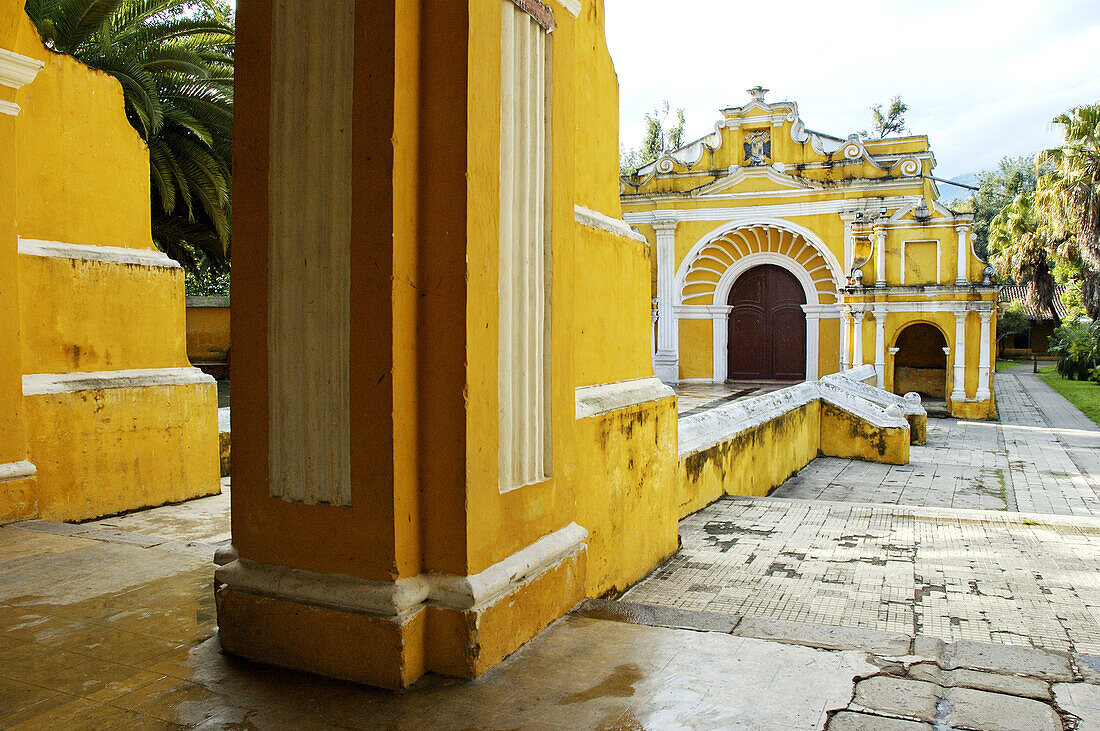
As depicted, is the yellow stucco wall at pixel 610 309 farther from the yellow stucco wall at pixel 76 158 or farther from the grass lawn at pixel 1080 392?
the grass lawn at pixel 1080 392

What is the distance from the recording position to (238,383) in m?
2.46

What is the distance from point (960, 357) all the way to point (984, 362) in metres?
0.56

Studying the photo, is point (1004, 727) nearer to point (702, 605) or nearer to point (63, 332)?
point (702, 605)

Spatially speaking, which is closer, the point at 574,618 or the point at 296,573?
the point at 296,573

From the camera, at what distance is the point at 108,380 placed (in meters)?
5.00

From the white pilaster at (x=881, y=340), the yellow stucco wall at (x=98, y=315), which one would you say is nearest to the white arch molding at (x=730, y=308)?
the white pilaster at (x=881, y=340)

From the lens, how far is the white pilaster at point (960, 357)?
1847cm

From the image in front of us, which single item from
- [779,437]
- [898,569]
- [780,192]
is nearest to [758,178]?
[780,192]

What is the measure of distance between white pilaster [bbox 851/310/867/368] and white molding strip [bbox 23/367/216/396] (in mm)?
16842

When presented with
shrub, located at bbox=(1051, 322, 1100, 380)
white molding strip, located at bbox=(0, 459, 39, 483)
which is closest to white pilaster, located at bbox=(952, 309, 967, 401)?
shrub, located at bbox=(1051, 322, 1100, 380)

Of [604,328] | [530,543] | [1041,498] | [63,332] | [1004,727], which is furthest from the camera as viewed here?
[1041,498]

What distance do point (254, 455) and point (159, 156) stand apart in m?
9.82

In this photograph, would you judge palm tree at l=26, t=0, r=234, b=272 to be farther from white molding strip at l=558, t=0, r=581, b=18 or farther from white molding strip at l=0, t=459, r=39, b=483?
white molding strip at l=558, t=0, r=581, b=18

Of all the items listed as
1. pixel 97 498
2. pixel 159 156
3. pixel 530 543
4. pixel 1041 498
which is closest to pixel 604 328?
pixel 530 543
